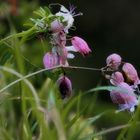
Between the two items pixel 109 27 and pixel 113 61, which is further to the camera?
pixel 109 27

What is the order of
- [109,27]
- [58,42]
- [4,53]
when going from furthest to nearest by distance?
[109,27] < [4,53] < [58,42]

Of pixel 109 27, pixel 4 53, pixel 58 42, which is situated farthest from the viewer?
pixel 109 27

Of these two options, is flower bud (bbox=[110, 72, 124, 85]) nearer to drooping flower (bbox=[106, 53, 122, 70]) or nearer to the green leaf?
drooping flower (bbox=[106, 53, 122, 70])

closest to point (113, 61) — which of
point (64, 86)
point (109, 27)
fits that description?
point (64, 86)

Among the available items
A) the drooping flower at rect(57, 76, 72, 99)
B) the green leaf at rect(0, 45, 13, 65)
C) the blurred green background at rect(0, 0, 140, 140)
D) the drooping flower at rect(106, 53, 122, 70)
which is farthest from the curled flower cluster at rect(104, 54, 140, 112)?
the blurred green background at rect(0, 0, 140, 140)

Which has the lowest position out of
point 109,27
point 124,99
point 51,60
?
point 124,99

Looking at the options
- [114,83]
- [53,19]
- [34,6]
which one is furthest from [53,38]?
[34,6]

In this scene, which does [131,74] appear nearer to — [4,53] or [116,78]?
[116,78]
